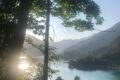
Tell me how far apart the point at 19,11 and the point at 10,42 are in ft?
4.44

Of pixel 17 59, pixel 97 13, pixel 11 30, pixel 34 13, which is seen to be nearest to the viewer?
pixel 17 59

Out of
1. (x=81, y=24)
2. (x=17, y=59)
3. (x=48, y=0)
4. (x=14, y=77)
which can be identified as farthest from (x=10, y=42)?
(x=81, y=24)

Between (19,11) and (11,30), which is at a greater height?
(19,11)

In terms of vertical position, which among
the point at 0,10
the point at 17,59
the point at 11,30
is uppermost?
the point at 0,10

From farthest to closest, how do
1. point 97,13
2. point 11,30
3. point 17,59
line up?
point 97,13 → point 11,30 → point 17,59

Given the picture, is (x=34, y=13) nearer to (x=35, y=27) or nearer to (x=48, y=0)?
(x=35, y=27)

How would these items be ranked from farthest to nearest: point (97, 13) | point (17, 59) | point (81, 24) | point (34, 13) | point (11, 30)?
1. point (34, 13)
2. point (81, 24)
3. point (97, 13)
4. point (11, 30)
5. point (17, 59)

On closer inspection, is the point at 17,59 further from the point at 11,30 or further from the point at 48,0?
the point at 48,0

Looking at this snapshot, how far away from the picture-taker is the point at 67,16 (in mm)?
13977

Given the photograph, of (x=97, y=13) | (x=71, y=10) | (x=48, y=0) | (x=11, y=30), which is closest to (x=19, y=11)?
(x=11, y=30)

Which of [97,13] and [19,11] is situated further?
[97,13]

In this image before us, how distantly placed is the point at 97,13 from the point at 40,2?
285 cm

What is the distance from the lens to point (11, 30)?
11.7 m

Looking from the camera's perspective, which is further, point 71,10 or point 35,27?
point 35,27
